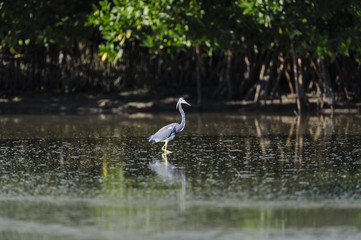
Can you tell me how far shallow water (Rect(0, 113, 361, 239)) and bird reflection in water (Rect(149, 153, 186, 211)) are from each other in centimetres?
1

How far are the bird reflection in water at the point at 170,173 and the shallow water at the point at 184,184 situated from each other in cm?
1

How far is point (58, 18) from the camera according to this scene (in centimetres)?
1789


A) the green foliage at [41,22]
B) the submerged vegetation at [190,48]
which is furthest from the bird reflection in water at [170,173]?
the green foliage at [41,22]

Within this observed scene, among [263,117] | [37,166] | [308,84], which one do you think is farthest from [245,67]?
[37,166]

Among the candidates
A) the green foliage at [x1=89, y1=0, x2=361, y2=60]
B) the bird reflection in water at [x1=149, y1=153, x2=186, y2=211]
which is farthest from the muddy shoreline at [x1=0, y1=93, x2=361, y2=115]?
the bird reflection in water at [x1=149, y1=153, x2=186, y2=211]

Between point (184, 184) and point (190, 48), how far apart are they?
11.3 meters

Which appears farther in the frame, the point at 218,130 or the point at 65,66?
the point at 65,66

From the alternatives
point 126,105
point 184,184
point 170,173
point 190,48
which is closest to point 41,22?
point 126,105

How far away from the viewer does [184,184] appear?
324 inches

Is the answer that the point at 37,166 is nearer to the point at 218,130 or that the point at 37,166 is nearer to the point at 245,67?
the point at 218,130

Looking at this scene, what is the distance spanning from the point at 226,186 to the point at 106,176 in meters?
1.45

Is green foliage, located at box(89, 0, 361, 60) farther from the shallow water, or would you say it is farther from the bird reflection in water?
the bird reflection in water

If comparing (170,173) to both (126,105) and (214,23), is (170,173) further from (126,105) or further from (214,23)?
(126,105)

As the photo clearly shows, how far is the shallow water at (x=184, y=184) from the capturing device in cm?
643
